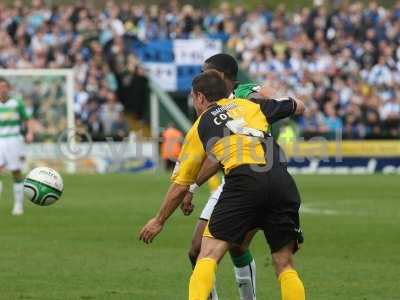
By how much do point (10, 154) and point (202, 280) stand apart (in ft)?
39.8

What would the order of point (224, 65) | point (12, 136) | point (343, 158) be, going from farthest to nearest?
point (343, 158), point (12, 136), point (224, 65)

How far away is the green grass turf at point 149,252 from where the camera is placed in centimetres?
1084

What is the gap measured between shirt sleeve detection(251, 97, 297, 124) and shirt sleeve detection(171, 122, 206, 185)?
55cm

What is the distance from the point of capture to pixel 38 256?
43.6 feet

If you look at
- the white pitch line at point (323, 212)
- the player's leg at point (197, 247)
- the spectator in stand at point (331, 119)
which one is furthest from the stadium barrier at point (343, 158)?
the player's leg at point (197, 247)

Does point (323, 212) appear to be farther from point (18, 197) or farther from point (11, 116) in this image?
point (11, 116)

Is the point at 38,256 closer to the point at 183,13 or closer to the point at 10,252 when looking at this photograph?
the point at 10,252

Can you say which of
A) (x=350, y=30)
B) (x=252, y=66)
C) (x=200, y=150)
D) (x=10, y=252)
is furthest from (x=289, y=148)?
(x=200, y=150)

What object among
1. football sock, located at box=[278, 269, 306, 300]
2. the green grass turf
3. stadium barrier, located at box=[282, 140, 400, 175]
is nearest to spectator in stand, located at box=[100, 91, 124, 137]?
stadium barrier, located at box=[282, 140, 400, 175]

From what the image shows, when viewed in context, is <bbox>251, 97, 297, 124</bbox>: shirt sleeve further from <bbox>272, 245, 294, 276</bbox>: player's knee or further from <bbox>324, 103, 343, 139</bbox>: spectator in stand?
<bbox>324, 103, 343, 139</bbox>: spectator in stand

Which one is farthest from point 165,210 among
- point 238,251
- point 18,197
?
point 18,197

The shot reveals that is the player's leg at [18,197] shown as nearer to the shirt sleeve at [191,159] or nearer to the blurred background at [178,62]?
the shirt sleeve at [191,159]

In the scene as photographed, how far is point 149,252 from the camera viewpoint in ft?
45.5

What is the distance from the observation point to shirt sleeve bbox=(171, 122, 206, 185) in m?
8.25
